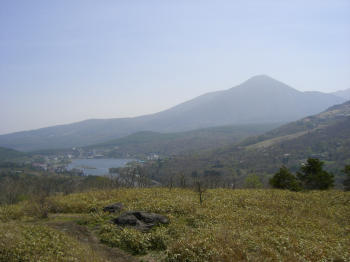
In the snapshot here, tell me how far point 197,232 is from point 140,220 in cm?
349

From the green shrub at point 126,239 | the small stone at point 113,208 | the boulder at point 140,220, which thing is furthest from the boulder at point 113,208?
the green shrub at point 126,239

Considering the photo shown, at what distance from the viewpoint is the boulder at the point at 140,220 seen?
13.0m

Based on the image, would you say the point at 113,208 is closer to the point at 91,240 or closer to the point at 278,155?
the point at 91,240

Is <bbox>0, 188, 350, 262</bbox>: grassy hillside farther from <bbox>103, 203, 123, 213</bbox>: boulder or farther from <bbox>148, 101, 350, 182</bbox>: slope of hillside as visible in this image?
<bbox>148, 101, 350, 182</bbox>: slope of hillside

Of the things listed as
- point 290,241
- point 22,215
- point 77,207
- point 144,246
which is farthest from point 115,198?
point 290,241

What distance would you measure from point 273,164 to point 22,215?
110890 mm

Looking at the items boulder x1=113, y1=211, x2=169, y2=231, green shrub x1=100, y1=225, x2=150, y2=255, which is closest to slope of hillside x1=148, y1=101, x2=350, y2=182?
boulder x1=113, y1=211, x2=169, y2=231

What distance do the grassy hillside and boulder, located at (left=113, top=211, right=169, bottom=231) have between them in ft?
1.75

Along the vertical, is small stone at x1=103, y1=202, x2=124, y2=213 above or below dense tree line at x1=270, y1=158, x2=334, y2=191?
above

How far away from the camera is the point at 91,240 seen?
1207cm

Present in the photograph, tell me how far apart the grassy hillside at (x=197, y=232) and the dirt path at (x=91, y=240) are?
4cm

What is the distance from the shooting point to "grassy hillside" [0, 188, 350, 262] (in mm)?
9617

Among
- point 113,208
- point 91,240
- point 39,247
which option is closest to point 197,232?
point 91,240

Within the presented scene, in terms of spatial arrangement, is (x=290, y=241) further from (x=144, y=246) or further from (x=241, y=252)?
(x=144, y=246)
